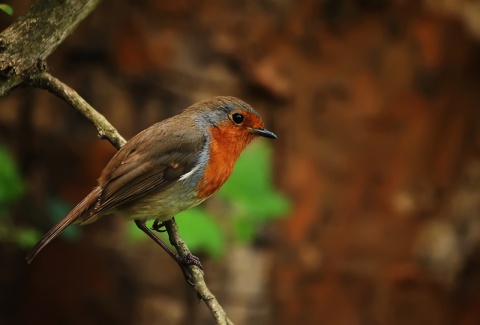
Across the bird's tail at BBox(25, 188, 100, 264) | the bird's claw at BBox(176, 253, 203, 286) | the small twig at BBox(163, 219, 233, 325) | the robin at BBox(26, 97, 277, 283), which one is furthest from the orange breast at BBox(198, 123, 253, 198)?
the bird's tail at BBox(25, 188, 100, 264)

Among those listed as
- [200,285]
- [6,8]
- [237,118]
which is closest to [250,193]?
[237,118]

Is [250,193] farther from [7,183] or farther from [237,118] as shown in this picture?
[7,183]

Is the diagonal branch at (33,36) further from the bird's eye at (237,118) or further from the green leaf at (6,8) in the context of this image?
the bird's eye at (237,118)

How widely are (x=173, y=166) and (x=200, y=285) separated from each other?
2.50ft

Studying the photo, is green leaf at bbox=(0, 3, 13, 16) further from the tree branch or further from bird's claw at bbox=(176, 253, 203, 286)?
bird's claw at bbox=(176, 253, 203, 286)

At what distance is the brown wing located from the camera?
399cm

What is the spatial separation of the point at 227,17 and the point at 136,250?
1.74 meters

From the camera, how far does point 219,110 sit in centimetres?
430

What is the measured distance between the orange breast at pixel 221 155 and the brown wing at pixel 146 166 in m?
0.08

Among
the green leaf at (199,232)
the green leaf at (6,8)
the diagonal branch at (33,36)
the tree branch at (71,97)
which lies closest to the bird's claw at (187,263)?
the tree branch at (71,97)

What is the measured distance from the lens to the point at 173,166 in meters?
4.14

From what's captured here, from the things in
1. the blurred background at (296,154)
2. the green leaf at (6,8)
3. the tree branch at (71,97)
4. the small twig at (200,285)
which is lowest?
the small twig at (200,285)

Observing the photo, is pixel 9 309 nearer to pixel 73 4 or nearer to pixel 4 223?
pixel 4 223

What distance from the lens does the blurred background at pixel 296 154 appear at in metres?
5.91
